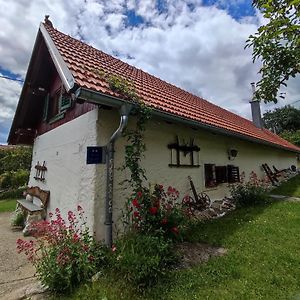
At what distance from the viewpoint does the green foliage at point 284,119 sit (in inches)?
1646

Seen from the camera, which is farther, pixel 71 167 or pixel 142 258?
pixel 71 167

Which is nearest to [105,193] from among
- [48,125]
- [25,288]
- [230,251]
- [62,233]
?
[62,233]

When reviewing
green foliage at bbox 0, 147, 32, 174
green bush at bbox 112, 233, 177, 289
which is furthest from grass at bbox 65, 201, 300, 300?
green foliage at bbox 0, 147, 32, 174

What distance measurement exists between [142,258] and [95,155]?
1.95m

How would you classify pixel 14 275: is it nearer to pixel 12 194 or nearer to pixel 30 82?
pixel 30 82

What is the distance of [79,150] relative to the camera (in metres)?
4.91

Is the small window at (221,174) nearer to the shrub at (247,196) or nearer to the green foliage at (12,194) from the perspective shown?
the shrub at (247,196)

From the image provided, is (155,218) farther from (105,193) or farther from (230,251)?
(230,251)

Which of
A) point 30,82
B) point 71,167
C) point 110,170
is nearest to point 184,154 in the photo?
point 110,170

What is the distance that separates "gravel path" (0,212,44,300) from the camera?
3.37 m

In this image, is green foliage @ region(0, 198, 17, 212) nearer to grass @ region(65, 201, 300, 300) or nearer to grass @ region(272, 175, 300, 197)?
grass @ region(65, 201, 300, 300)

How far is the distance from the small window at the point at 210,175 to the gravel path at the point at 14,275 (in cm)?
499

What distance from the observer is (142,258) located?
3.20 meters

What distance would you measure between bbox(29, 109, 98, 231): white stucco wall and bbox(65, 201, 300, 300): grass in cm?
139
